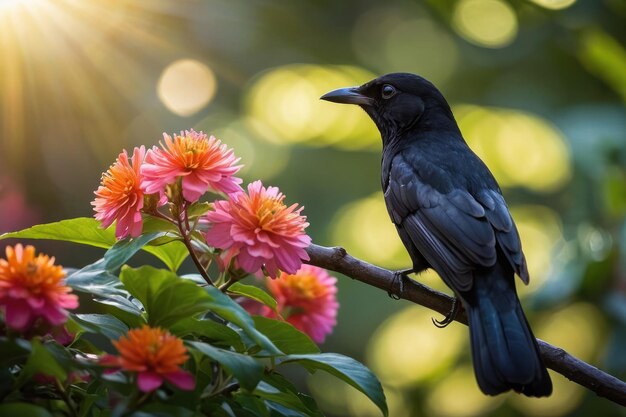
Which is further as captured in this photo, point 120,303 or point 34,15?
point 34,15

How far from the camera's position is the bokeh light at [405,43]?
258 inches

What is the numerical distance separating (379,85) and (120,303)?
101 inches

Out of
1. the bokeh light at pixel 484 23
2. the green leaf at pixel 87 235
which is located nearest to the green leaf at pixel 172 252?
→ the green leaf at pixel 87 235

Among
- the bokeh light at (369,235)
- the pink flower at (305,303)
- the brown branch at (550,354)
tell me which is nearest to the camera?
the brown branch at (550,354)

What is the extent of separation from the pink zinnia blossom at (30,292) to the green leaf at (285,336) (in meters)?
0.47

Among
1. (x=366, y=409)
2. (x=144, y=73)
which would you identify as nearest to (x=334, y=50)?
(x=144, y=73)

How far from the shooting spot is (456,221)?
3381 millimetres

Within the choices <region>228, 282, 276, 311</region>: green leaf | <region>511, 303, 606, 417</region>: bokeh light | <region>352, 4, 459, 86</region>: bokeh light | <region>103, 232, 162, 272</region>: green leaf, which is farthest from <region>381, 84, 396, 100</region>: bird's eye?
<region>103, 232, 162, 272</region>: green leaf

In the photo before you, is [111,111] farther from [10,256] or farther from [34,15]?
[10,256]

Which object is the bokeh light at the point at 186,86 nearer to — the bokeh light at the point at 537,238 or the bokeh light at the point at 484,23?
the bokeh light at the point at 484,23

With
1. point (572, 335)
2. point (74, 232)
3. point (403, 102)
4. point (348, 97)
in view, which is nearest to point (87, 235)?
point (74, 232)

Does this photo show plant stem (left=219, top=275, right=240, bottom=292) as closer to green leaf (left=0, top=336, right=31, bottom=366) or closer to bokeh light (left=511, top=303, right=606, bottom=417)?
green leaf (left=0, top=336, right=31, bottom=366)

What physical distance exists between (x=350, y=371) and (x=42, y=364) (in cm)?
67

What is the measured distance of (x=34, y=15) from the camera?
5234 mm
